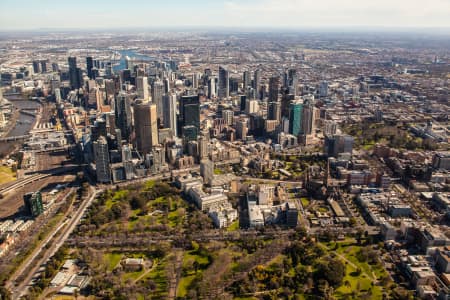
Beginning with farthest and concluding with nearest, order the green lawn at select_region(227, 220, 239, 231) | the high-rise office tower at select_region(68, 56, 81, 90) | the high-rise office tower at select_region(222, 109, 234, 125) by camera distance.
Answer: the high-rise office tower at select_region(68, 56, 81, 90) < the high-rise office tower at select_region(222, 109, 234, 125) < the green lawn at select_region(227, 220, 239, 231)

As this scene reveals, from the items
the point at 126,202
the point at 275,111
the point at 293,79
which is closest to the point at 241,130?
the point at 275,111

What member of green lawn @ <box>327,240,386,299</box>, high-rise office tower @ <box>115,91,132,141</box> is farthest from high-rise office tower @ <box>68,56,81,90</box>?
green lawn @ <box>327,240,386,299</box>

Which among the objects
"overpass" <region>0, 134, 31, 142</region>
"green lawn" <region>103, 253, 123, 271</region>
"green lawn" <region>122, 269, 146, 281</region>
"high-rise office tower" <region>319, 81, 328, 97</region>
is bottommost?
"green lawn" <region>103, 253, 123, 271</region>

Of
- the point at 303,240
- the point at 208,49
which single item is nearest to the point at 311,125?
the point at 303,240

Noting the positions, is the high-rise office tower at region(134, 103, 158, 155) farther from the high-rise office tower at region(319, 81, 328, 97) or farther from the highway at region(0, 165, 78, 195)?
the high-rise office tower at region(319, 81, 328, 97)

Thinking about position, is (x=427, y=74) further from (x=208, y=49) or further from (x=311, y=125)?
(x=208, y=49)

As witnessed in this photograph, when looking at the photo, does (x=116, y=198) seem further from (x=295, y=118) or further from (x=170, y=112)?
(x=295, y=118)

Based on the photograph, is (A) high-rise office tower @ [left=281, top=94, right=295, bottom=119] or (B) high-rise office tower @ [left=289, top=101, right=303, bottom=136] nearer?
(B) high-rise office tower @ [left=289, top=101, right=303, bottom=136]

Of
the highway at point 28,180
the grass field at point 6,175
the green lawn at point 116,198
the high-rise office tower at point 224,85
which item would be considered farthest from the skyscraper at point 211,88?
Result: the green lawn at point 116,198
